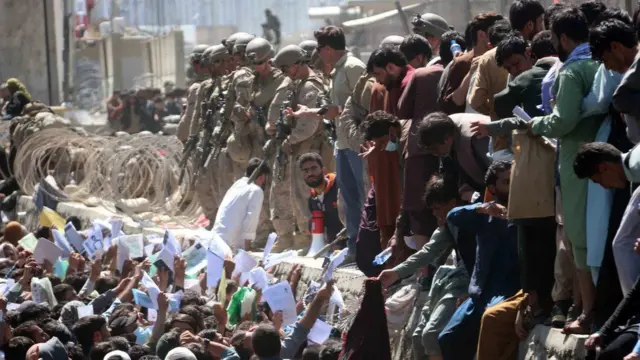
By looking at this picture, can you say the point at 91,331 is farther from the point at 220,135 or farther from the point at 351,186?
the point at 220,135

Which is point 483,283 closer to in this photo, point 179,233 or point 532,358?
point 532,358

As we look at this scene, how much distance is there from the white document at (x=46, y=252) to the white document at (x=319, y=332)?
225 inches

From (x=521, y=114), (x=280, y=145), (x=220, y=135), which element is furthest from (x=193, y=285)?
(x=521, y=114)

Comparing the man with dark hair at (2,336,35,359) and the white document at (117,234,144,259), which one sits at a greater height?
the man with dark hair at (2,336,35,359)

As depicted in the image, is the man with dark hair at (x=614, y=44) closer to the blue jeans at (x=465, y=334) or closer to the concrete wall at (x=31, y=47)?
the blue jeans at (x=465, y=334)

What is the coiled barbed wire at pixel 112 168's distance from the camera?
1933 cm

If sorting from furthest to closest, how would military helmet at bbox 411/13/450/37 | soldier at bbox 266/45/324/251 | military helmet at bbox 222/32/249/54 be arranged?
military helmet at bbox 222/32/249/54, soldier at bbox 266/45/324/251, military helmet at bbox 411/13/450/37

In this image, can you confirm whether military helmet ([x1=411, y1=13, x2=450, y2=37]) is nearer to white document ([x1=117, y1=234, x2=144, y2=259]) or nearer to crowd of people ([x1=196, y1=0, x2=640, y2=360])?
crowd of people ([x1=196, y1=0, x2=640, y2=360])

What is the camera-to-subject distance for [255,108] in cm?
1623

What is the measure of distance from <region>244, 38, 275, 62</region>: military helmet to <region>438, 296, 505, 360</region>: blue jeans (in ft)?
21.2

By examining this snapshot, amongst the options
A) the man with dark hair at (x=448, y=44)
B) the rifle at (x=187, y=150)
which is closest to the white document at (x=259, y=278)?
the man with dark hair at (x=448, y=44)

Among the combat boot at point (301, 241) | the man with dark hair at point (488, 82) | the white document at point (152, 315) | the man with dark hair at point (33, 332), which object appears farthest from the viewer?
the combat boot at point (301, 241)

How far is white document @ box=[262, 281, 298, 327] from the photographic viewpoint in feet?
35.6

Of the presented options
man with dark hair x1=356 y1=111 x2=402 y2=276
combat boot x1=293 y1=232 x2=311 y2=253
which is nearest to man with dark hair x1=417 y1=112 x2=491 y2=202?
man with dark hair x1=356 y1=111 x2=402 y2=276
